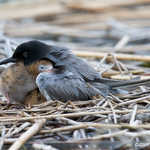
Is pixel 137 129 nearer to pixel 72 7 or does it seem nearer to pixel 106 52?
pixel 106 52

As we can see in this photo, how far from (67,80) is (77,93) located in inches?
6.7

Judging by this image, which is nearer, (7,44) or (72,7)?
(7,44)

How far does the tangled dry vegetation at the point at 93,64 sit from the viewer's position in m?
3.88

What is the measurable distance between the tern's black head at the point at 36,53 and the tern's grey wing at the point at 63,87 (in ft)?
1.03

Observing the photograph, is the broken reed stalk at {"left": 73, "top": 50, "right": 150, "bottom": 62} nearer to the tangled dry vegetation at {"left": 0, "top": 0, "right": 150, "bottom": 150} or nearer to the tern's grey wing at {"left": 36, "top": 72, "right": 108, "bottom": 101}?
the tangled dry vegetation at {"left": 0, "top": 0, "right": 150, "bottom": 150}

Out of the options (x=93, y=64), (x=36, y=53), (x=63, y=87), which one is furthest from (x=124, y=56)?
(x=63, y=87)

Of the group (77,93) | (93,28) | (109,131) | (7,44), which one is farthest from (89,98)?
(93,28)

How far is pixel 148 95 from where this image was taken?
191 inches

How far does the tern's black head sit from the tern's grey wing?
315mm

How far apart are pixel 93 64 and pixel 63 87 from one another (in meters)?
1.62

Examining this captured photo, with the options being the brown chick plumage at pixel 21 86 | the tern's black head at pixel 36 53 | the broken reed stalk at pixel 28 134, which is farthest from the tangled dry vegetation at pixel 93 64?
the tern's black head at pixel 36 53

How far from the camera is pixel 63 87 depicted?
16.0 ft

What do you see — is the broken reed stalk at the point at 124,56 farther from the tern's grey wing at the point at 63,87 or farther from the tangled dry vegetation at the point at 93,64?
the tern's grey wing at the point at 63,87

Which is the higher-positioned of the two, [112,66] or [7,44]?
[7,44]
